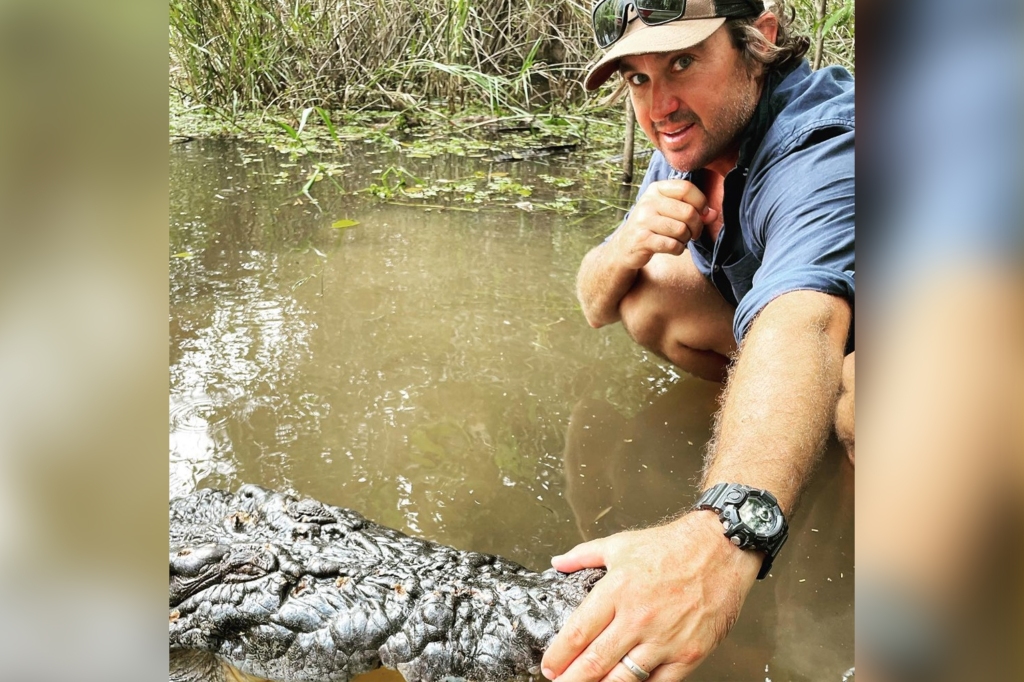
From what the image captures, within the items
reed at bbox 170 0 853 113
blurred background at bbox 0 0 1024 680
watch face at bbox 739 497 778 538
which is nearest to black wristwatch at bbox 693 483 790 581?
watch face at bbox 739 497 778 538

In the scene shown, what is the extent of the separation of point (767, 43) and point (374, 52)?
5.24 metres

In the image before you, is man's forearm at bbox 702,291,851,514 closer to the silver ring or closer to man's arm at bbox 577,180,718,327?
the silver ring

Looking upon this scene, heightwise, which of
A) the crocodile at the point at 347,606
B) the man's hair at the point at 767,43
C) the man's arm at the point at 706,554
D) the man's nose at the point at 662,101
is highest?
the man's hair at the point at 767,43

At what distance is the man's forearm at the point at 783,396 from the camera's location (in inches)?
54.2

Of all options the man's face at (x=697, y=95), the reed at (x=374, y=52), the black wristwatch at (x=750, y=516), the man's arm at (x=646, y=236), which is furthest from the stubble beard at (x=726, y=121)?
the reed at (x=374, y=52)

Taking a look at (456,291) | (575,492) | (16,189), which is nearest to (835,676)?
(575,492)

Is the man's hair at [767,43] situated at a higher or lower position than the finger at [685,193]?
higher

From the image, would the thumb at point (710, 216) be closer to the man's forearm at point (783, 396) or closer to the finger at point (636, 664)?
the man's forearm at point (783, 396)

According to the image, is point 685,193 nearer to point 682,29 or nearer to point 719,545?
point 682,29

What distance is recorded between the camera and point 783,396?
4.89ft

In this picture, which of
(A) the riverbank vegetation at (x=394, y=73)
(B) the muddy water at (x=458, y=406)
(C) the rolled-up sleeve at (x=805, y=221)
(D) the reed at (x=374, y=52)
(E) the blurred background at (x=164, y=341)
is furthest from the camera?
(D) the reed at (x=374, y=52)

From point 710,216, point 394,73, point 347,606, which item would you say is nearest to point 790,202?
point 710,216

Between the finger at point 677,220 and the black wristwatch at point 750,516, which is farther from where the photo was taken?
the finger at point 677,220

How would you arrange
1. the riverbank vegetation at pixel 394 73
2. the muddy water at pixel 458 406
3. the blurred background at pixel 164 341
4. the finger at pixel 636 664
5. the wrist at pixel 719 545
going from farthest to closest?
the riverbank vegetation at pixel 394 73, the muddy water at pixel 458 406, the wrist at pixel 719 545, the finger at pixel 636 664, the blurred background at pixel 164 341
